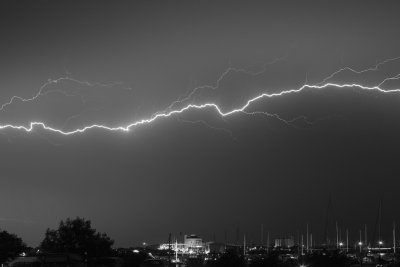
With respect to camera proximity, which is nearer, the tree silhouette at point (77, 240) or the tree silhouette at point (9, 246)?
the tree silhouette at point (9, 246)

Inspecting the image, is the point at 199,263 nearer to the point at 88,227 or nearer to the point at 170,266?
the point at 170,266

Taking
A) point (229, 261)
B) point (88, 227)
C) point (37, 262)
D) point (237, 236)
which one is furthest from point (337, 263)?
point (237, 236)

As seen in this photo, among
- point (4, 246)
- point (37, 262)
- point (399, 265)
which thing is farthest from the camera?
point (4, 246)

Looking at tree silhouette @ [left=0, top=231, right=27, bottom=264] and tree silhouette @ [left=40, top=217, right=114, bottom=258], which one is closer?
tree silhouette @ [left=0, top=231, right=27, bottom=264]
